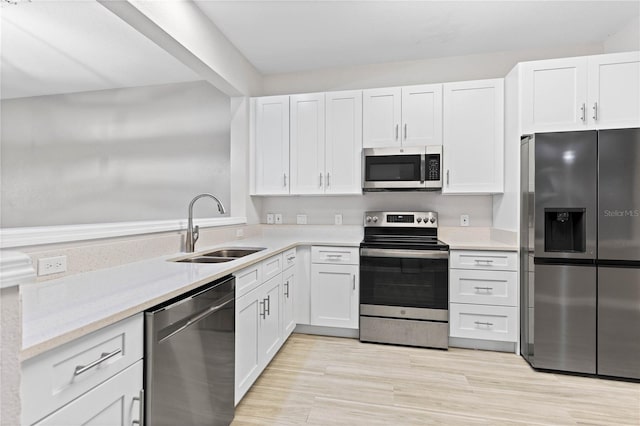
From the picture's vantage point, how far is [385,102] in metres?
3.13

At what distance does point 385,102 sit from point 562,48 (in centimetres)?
172

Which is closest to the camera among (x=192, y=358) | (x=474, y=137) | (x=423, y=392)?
(x=192, y=358)

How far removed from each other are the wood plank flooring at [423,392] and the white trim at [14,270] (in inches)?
60.0

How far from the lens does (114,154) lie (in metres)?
4.17

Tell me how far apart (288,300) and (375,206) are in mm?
1349

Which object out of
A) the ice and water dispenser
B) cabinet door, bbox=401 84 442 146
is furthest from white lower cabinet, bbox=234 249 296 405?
the ice and water dispenser

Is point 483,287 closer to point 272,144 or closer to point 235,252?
point 235,252

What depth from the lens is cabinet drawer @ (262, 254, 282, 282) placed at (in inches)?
87.8

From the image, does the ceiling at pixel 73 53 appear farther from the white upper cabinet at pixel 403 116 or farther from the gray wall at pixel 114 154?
the white upper cabinet at pixel 403 116

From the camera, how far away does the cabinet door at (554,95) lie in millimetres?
2498

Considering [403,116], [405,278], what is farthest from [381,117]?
[405,278]

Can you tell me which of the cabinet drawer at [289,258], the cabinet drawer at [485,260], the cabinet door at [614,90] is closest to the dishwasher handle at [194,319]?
the cabinet drawer at [289,258]

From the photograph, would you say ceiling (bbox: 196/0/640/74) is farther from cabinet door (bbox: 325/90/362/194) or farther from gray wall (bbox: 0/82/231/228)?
gray wall (bbox: 0/82/231/228)

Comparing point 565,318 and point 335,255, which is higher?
point 335,255
